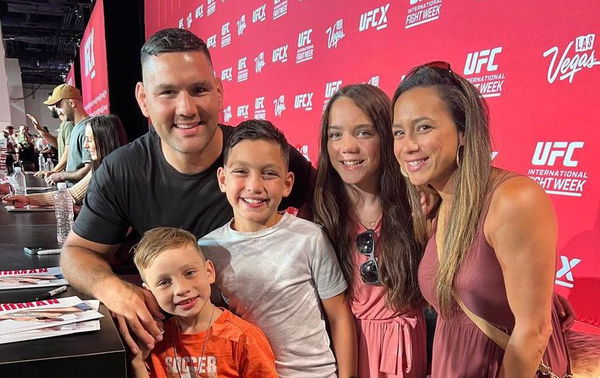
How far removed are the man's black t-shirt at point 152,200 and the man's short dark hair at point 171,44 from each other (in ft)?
1.28

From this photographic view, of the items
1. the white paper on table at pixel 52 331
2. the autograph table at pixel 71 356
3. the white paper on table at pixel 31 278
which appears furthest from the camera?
the white paper on table at pixel 31 278

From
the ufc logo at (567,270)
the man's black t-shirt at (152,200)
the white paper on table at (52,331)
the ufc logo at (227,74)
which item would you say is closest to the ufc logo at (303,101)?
the ufc logo at (227,74)

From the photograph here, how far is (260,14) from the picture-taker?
4.60 metres

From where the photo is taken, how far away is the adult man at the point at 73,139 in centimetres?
471

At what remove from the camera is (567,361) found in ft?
4.22

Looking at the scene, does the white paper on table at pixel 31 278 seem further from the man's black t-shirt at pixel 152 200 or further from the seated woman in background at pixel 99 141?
the seated woman in background at pixel 99 141

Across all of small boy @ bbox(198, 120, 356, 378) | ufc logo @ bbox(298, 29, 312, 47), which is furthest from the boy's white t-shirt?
ufc logo @ bbox(298, 29, 312, 47)

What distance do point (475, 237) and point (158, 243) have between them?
2.79ft

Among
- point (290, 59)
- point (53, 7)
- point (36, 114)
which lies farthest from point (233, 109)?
point (36, 114)

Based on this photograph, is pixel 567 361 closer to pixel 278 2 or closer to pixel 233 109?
pixel 278 2

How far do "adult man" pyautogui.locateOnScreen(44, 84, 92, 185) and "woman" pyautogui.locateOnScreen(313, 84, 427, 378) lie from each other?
336cm

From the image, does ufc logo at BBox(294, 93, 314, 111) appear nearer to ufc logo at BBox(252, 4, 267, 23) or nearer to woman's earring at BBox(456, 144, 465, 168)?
ufc logo at BBox(252, 4, 267, 23)

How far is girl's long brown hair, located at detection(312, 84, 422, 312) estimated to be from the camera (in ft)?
4.99

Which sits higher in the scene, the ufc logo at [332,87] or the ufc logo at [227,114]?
the ufc logo at [332,87]
